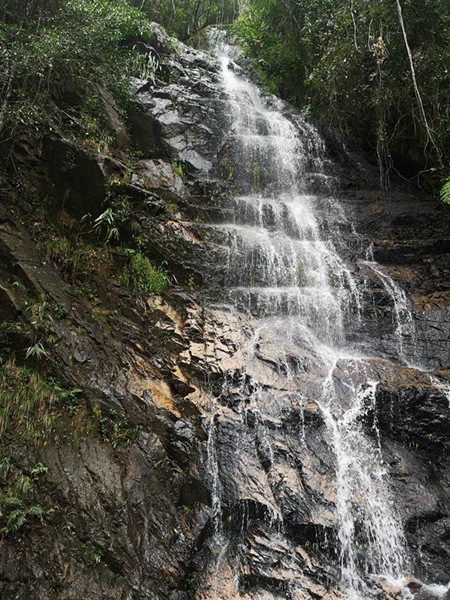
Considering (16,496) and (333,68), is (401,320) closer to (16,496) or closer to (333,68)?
(16,496)

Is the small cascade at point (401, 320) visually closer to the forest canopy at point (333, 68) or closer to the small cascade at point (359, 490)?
the small cascade at point (359, 490)

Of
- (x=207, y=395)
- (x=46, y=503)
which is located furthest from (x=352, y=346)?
(x=46, y=503)

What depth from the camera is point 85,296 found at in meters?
6.85

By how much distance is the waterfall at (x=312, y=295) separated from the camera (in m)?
5.14

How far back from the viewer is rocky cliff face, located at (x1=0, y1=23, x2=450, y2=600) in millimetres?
4535

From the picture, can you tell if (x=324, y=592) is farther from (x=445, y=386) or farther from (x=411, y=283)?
(x=411, y=283)

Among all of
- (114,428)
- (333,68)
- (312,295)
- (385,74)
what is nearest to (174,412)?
(114,428)

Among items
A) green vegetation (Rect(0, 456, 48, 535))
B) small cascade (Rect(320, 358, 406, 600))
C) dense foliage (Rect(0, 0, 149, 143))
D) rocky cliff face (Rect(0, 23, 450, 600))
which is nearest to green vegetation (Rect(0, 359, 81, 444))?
rocky cliff face (Rect(0, 23, 450, 600))

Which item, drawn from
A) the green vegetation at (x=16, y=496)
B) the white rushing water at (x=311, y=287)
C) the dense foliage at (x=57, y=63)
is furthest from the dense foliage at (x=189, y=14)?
the green vegetation at (x=16, y=496)

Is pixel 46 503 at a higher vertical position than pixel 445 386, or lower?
lower

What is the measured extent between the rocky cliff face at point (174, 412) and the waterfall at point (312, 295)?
106 mm

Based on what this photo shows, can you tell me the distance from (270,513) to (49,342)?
143 inches

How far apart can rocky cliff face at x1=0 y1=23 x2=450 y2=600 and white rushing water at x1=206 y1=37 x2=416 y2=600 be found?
140 mm

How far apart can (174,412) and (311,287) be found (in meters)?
4.11
